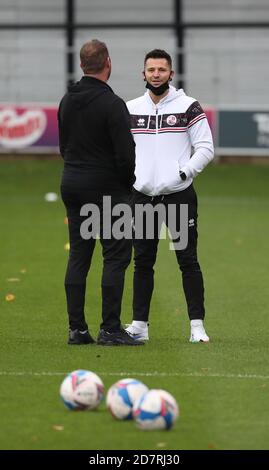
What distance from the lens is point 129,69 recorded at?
30266 millimetres

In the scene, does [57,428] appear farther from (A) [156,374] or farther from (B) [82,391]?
(A) [156,374]

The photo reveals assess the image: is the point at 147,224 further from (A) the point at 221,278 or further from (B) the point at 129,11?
(B) the point at 129,11

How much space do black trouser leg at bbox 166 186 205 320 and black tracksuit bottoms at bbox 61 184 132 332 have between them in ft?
1.40

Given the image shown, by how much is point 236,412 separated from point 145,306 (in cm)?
269

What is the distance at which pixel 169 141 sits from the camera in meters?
9.79

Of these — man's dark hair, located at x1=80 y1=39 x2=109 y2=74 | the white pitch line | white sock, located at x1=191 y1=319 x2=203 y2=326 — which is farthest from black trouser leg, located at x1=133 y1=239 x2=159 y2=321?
the white pitch line

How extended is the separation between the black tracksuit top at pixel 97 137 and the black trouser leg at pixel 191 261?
467 millimetres

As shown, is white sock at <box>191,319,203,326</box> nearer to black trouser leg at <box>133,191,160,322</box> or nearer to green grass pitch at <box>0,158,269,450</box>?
green grass pitch at <box>0,158,269,450</box>

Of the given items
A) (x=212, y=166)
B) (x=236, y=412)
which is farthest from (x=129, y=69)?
(x=236, y=412)

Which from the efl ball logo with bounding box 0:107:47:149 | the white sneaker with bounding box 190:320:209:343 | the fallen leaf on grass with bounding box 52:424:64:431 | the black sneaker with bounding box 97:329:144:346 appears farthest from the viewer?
the efl ball logo with bounding box 0:107:47:149

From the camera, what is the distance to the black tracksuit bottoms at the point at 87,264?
9.56 meters

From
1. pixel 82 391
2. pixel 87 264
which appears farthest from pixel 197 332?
pixel 82 391

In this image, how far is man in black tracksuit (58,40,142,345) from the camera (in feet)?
30.7

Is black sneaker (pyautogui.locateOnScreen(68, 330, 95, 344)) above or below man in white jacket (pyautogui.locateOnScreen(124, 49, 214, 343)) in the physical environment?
below
